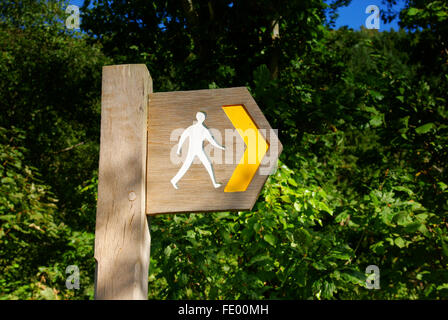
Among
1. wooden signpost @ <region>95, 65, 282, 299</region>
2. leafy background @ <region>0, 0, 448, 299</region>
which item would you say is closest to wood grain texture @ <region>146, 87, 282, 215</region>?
wooden signpost @ <region>95, 65, 282, 299</region>

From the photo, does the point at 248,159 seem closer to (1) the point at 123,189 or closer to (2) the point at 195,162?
(2) the point at 195,162

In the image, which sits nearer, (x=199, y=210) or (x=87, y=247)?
(x=199, y=210)

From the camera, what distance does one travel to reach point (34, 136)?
26.1 feet

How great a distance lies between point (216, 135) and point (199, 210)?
0.92ft

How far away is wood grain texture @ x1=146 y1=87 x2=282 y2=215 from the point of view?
1.27m

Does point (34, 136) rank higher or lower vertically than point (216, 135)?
higher

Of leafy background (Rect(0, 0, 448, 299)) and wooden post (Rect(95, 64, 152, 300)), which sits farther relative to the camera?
leafy background (Rect(0, 0, 448, 299))

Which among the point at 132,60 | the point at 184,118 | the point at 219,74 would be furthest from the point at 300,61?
the point at 184,118

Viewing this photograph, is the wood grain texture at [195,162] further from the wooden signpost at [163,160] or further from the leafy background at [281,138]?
the leafy background at [281,138]

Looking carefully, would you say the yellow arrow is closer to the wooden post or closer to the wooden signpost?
the wooden signpost

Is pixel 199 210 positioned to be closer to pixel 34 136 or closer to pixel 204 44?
pixel 204 44

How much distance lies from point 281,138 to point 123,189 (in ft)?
10.3

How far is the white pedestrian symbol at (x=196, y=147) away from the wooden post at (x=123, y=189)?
14 centimetres

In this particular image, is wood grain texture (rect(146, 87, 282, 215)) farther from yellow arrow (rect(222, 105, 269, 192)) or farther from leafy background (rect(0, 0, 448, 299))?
leafy background (rect(0, 0, 448, 299))
